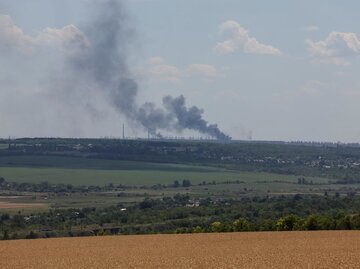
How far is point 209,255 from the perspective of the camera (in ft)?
143

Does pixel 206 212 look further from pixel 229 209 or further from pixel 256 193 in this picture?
pixel 256 193

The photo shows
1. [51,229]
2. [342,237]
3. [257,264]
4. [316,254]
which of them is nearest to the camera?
[257,264]

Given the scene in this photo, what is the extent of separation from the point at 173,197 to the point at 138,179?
49.9 meters

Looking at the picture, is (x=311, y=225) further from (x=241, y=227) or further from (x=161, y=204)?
(x=161, y=204)

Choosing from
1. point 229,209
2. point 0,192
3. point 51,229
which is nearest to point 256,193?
point 229,209

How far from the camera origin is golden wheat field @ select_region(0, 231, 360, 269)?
39.4m

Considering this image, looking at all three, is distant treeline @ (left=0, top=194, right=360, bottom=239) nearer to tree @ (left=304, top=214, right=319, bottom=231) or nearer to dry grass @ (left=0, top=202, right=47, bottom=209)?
tree @ (left=304, top=214, right=319, bottom=231)

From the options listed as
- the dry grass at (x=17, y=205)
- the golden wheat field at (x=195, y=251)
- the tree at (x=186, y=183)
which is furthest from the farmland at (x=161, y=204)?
the golden wheat field at (x=195, y=251)

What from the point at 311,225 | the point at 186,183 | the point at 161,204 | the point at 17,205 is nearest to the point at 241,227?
the point at 311,225

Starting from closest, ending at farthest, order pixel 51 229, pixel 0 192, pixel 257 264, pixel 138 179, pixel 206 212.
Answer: pixel 257 264 < pixel 51 229 < pixel 206 212 < pixel 0 192 < pixel 138 179

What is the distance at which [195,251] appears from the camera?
46.8 meters

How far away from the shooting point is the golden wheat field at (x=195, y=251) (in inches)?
1550

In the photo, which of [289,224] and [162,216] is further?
[162,216]

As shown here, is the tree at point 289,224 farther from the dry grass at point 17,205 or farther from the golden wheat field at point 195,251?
the dry grass at point 17,205
